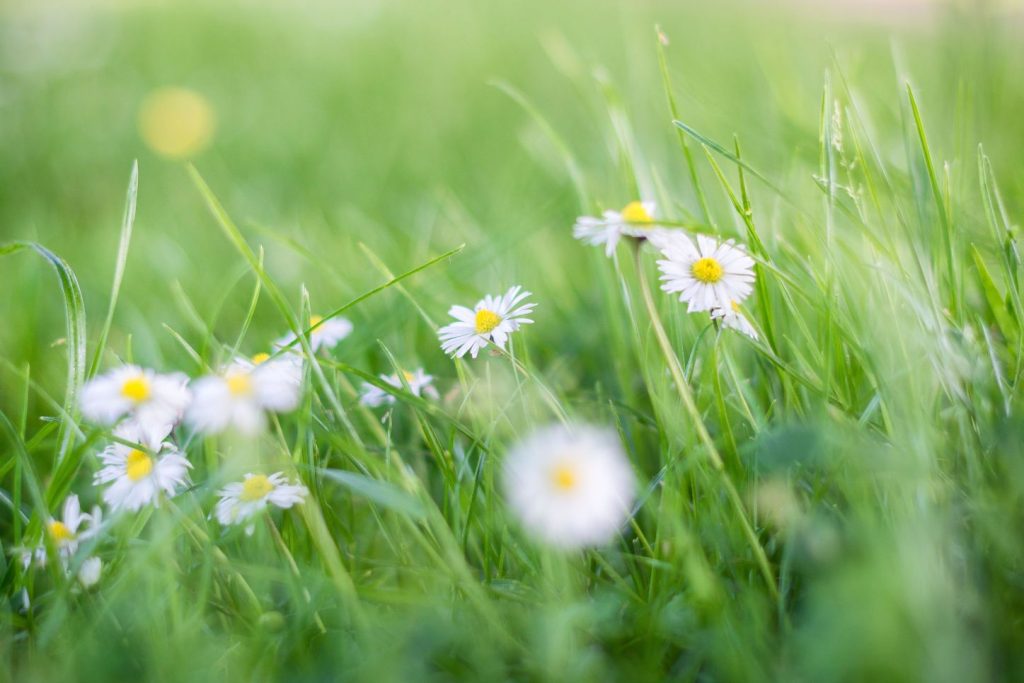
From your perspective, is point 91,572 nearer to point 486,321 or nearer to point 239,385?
point 239,385

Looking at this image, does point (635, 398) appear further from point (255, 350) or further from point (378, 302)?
point (255, 350)

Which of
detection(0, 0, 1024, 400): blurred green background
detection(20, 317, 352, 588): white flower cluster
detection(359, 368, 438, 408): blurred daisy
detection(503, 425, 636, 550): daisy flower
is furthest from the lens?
detection(0, 0, 1024, 400): blurred green background

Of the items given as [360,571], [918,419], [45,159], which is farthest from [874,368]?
[45,159]

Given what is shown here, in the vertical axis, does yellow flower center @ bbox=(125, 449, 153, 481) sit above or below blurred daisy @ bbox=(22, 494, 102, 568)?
above

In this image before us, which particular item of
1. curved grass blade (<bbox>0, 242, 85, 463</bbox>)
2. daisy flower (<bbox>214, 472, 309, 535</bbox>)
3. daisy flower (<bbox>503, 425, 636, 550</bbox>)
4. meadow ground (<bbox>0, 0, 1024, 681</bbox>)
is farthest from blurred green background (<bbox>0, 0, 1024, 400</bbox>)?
daisy flower (<bbox>503, 425, 636, 550</bbox>)

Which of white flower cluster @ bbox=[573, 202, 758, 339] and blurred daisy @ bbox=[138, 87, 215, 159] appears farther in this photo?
blurred daisy @ bbox=[138, 87, 215, 159]

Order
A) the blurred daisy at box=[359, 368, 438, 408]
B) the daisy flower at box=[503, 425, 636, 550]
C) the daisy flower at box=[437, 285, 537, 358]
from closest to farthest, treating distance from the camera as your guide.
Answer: the daisy flower at box=[503, 425, 636, 550]
the daisy flower at box=[437, 285, 537, 358]
the blurred daisy at box=[359, 368, 438, 408]

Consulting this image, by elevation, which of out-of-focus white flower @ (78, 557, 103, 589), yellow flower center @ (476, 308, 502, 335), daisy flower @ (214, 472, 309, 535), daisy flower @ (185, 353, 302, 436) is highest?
daisy flower @ (185, 353, 302, 436)

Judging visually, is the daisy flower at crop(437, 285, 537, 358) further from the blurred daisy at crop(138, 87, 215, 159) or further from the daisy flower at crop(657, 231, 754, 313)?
the blurred daisy at crop(138, 87, 215, 159)
